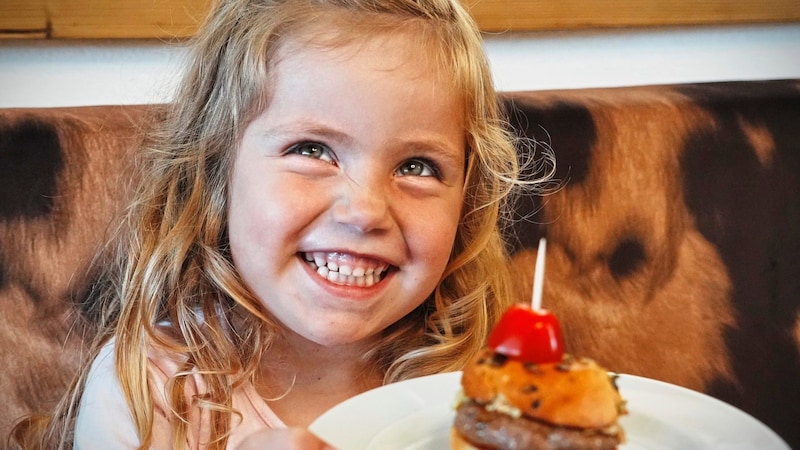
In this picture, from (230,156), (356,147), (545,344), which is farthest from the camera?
(230,156)

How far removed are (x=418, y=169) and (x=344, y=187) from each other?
0.12 metres

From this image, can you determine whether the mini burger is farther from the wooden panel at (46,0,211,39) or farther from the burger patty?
the wooden panel at (46,0,211,39)

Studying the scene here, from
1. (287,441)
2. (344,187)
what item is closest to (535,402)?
(287,441)

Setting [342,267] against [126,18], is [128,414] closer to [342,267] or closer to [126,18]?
[342,267]

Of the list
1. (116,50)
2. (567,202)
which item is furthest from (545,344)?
(116,50)

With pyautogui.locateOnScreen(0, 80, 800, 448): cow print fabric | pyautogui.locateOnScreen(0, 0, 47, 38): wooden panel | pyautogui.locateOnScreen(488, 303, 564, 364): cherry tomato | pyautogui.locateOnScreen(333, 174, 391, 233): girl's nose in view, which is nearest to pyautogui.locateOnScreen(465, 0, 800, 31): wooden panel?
pyautogui.locateOnScreen(0, 80, 800, 448): cow print fabric

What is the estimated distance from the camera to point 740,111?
4.60 ft

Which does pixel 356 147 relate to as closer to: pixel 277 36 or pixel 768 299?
pixel 277 36

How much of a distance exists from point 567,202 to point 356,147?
460 millimetres

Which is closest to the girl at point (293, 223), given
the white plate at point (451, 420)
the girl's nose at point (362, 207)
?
the girl's nose at point (362, 207)

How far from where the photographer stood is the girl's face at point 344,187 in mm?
993

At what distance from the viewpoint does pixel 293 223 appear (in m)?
1.00

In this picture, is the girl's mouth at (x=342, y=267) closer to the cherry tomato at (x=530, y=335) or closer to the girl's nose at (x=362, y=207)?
the girl's nose at (x=362, y=207)

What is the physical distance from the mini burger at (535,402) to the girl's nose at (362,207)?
0.25 meters
